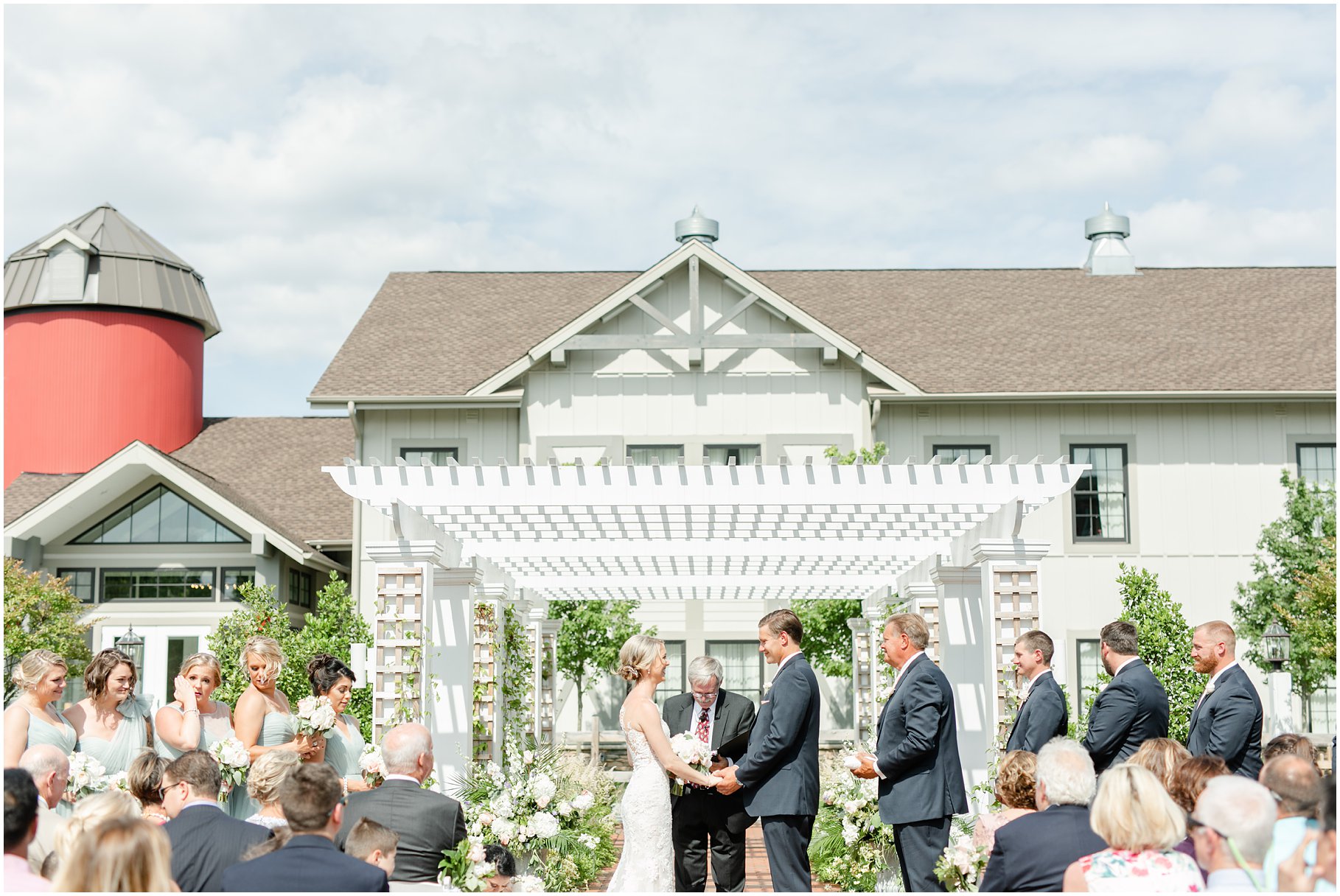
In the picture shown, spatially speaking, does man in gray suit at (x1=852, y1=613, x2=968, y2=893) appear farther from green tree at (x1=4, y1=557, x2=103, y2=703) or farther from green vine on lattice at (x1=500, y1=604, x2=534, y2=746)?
green tree at (x1=4, y1=557, x2=103, y2=703)

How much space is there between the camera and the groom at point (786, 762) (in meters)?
6.91

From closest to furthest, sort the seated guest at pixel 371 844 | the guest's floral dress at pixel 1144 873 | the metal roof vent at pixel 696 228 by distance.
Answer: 1. the guest's floral dress at pixel 1144 873
2. the seated guest at pixel 371 844
3. the metal roof vent at pixel 696 228

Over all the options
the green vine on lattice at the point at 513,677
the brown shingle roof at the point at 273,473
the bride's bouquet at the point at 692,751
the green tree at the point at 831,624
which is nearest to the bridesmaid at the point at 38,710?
the bride's bouquet at the point at 692,751

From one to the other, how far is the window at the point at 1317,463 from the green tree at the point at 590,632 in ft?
36.8

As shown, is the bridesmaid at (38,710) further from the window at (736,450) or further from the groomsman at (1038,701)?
the window at (736,450)

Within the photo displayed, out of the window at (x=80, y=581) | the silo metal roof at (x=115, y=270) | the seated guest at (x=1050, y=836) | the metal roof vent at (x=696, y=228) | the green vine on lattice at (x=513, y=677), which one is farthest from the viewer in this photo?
the metal roof vent at (x=696, y=228)

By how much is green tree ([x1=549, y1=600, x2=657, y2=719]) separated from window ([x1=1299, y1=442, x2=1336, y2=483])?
36.8 ft

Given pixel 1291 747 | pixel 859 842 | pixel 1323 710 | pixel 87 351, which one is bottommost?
pixel 1323 710

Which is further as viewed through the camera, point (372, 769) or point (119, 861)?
point (372, 769)

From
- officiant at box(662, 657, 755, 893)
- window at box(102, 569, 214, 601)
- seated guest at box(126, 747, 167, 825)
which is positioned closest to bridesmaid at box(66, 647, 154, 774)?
seated guest at box(126, 747, 167, 825)

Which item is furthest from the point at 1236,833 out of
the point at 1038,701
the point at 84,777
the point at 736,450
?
the point at 736,450

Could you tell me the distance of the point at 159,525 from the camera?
21.7 meters

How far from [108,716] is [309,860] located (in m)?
3.42

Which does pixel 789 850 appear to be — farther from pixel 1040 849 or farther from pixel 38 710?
pixel 38 710
